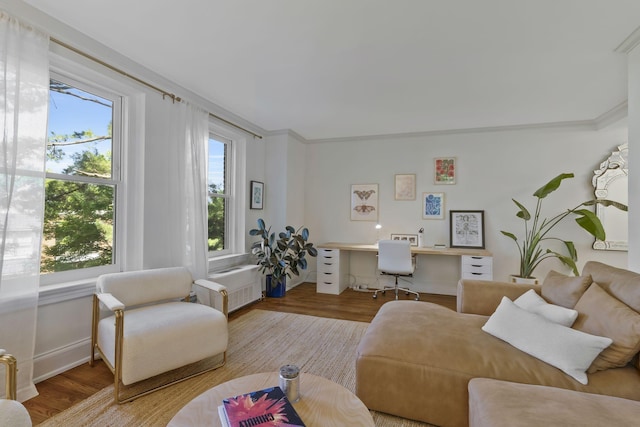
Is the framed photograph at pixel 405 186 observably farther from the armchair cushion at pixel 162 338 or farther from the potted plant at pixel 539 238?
the armchair cushion at pixel 162 338

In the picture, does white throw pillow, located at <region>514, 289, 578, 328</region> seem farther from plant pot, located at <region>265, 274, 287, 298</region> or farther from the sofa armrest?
plant pot, located at <region>265, 274, 287, 298</region>

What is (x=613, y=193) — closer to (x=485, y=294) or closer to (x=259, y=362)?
(x=485, y=294)

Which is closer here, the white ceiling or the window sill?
the white ceiling

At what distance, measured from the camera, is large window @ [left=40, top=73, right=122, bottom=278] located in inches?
86.4

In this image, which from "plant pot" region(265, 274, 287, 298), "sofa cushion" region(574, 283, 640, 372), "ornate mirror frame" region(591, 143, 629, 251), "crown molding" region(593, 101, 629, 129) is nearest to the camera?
"sofa cushion" region(574, 283, 640, 372)

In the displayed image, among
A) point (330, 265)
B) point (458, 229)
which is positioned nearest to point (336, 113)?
point (330, 265)

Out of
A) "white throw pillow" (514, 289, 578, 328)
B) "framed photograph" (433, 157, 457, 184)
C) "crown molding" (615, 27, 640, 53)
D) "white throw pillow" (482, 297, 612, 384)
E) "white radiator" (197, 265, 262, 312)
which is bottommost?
"white radiator" (197, 265, 262, 312)

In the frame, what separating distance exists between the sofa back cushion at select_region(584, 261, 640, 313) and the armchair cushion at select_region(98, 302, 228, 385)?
98.0 inches

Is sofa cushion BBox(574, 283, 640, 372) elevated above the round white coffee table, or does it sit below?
above

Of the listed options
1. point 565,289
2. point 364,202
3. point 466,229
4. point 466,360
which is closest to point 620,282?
point 565,289

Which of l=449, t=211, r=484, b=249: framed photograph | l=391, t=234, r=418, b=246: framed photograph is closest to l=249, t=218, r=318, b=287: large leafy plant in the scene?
l=391, t=234, r=418, b=246: framed photograph

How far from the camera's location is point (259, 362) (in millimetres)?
2320

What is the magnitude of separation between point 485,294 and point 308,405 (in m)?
1.78

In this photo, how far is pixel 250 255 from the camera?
4203 millimetres
